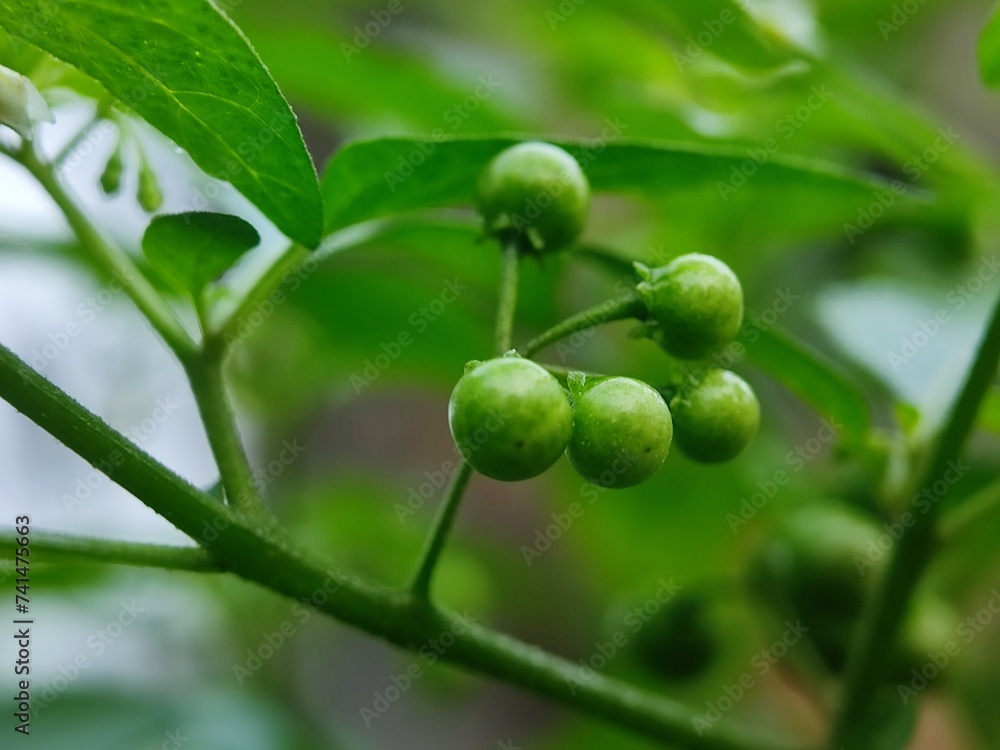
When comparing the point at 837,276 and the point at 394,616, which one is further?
the point at 837,276

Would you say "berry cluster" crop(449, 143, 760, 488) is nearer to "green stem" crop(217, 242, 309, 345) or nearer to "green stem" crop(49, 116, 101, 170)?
"green stem" crop(217, 242, 309, 345)

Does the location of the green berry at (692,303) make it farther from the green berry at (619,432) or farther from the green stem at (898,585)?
the green stem at (898,585)

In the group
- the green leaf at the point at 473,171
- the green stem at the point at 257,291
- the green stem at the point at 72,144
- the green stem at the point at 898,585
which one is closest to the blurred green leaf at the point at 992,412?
the green stem at the point at 898,585

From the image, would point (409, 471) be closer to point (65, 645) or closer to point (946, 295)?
point (65, 645)

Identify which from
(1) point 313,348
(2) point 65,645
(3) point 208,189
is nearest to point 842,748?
(1) point 313,348

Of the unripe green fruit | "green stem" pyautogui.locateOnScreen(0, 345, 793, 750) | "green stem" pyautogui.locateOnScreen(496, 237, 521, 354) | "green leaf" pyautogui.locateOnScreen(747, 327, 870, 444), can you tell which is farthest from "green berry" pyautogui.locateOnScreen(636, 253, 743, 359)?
the unripe green fruit

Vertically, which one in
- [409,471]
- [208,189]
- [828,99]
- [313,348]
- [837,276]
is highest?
[828,99]
